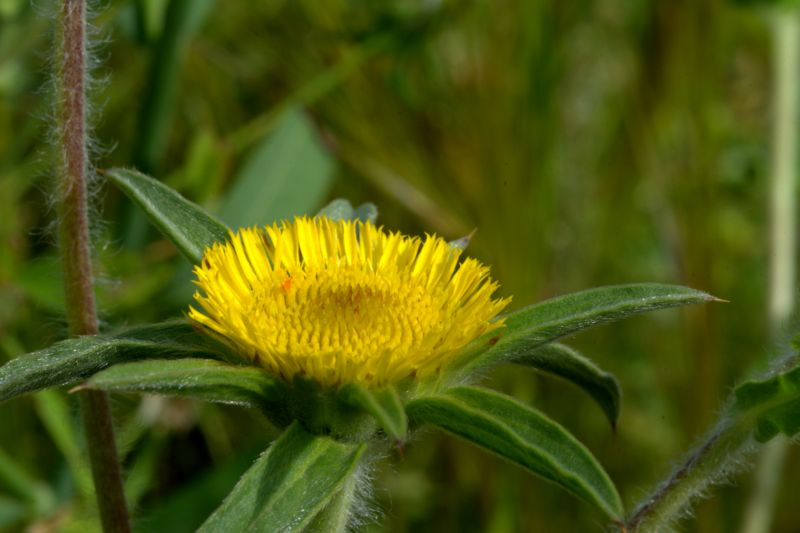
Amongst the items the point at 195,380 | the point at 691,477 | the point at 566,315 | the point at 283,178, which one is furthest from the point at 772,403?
the point at 283,178

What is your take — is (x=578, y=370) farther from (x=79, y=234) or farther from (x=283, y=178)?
(x=283, y=178)

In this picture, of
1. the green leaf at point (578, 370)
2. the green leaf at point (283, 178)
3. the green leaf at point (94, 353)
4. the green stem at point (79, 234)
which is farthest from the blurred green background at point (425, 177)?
the green leaf at point (578, 370)

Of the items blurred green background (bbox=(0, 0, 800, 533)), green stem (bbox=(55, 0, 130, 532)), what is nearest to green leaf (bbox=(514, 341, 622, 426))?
green stem (bbox=(55, 0, 130, 532))

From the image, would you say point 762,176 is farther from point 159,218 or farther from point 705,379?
point 159,218

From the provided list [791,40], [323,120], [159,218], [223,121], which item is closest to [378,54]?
[323,120]

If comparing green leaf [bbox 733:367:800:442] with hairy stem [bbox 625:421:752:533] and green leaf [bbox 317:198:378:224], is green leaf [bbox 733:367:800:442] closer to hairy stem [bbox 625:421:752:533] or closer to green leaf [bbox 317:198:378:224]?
hairy stem [bbox 625:421:752:533]
